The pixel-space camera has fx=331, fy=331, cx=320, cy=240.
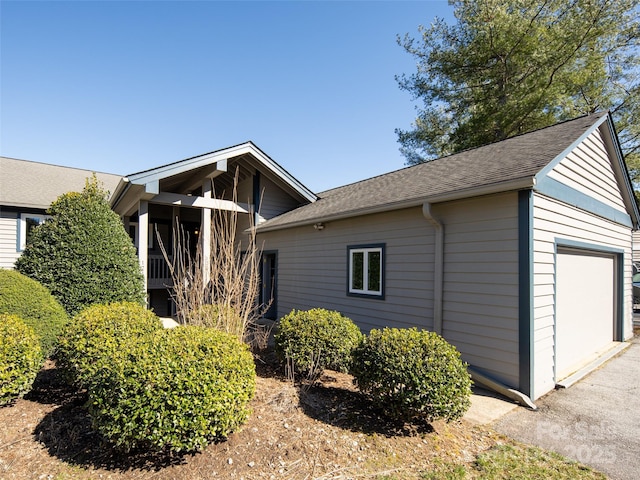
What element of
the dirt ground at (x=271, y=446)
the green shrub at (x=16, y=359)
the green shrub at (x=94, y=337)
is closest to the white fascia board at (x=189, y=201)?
the green shrub at (x=94, y=337)

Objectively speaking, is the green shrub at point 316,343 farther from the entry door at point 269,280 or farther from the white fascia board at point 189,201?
the entry door at point 269,280

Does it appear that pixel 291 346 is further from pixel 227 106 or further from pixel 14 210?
pixel 14 210

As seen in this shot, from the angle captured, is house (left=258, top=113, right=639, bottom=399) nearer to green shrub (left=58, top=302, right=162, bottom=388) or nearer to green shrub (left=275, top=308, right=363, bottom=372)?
green shrub (left=275, top=308, right=363, bottom=372)

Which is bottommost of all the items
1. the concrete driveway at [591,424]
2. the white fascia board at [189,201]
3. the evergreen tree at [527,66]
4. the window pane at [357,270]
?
the concrete driveway at [591,424]

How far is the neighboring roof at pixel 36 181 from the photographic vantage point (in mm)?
10873

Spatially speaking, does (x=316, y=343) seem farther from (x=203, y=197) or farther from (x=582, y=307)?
(x=203, y=197)

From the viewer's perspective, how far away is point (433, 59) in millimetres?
15383

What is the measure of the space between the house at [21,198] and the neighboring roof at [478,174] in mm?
9021

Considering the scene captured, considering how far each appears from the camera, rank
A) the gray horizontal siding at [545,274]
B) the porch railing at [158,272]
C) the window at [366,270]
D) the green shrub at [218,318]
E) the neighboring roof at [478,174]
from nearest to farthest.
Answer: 1. the gray horizontal siding at [545,274]
2. the neighboring roof at [478,174]
3. the green shrub at [218,318]
4. the window at [366,270]
5. the porch railing at [158,272]

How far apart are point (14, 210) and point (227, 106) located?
304 inches

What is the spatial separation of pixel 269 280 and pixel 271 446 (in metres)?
7.91

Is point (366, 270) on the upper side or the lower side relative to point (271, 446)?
upper

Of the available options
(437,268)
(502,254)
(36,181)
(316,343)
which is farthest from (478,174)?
(36,181)

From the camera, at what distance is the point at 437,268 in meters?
5.71
